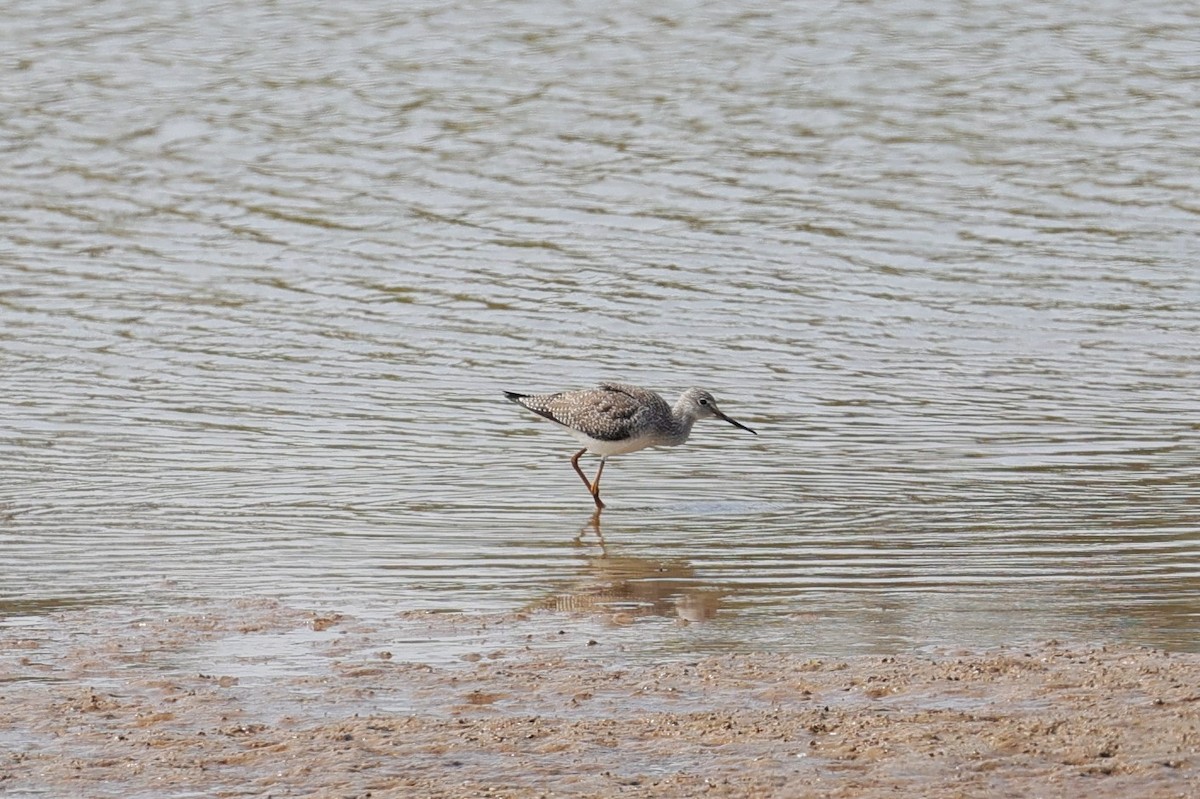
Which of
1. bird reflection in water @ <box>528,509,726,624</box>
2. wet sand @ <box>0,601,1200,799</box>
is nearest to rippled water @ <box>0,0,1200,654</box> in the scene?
bird reflection in water @ <box>528,509,726,624</box>

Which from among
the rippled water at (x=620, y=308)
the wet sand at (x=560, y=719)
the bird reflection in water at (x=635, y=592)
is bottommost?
the rippled water at (x=620, y=308)

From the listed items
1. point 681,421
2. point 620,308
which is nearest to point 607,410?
point 681,421

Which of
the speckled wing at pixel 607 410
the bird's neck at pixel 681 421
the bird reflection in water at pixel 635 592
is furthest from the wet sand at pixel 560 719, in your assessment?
the bird's neck at pixel 681 421

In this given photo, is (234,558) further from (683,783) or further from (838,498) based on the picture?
(683,783)

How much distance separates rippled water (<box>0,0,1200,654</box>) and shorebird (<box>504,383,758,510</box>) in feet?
1.05

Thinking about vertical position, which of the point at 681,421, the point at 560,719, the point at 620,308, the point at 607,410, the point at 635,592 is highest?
the point at 560,719

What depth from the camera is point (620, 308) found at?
57.4ft

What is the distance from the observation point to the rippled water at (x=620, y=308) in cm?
1062

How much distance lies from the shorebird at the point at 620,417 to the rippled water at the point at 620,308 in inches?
12.6

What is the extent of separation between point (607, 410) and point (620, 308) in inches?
189

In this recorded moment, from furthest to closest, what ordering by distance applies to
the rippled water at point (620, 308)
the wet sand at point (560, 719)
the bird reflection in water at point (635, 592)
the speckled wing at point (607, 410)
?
the speckled wing at point (607, 410)
the rippled water at point (620, 308)
the bird reflection in water at point (635, 592)
the wet sand at point (560, 719)

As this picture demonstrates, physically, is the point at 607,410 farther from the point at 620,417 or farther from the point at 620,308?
the point at 620,308

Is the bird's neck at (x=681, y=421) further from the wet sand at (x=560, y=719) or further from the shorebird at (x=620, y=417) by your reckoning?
the wet sand at (x=560, y=719)

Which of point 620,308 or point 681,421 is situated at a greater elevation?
point 681,421
